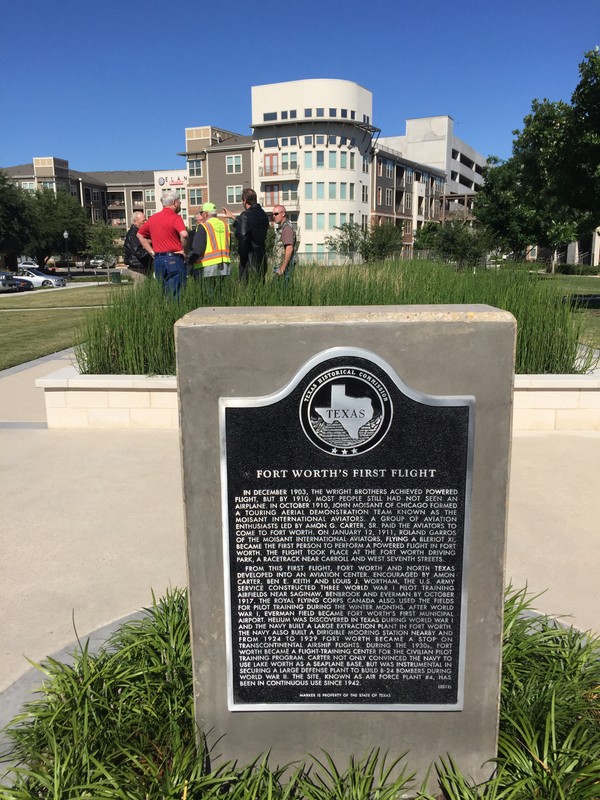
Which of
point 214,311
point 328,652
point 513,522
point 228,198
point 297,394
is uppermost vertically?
point 228,198

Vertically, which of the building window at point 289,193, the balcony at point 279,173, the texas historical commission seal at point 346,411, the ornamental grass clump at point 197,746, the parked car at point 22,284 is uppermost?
the balcony at point 279,173

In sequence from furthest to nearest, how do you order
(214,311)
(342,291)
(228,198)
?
(228,198) < (342,291) < (214,311)

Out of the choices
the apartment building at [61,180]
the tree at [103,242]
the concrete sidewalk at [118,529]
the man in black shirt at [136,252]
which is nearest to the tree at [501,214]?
the tree at [103,242]

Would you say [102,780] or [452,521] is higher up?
[452,521]

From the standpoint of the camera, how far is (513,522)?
4910mm

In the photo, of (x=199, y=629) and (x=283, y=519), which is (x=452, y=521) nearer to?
(x=283, y=519)

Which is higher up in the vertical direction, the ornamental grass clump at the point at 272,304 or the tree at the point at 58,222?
the tree at the point at 58,222

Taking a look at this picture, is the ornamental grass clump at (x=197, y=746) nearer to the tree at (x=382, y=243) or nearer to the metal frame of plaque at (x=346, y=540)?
the metal frame of plaque at (x=346, y=540)

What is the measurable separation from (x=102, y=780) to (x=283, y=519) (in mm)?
1038

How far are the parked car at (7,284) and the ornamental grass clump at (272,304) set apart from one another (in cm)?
3729

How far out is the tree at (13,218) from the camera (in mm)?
55156

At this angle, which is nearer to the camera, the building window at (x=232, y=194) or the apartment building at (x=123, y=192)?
the building window at (x=232, y=194)

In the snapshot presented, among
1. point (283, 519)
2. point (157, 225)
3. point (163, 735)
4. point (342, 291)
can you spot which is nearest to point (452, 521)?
point (283, 519)

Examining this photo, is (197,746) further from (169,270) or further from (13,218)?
(13,218)
